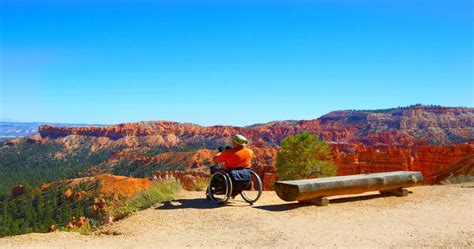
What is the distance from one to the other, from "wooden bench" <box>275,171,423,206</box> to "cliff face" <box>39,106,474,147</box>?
116276 mm

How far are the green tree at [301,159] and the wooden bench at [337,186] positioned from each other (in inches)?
785

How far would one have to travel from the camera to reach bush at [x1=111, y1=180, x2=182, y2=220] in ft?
37.2


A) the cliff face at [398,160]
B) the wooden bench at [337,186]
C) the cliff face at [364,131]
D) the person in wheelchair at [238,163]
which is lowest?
the cliff face at [398,160]

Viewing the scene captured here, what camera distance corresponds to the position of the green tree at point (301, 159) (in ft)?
108

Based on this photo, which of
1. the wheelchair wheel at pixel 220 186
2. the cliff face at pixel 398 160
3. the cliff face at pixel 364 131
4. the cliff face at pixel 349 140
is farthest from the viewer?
the cliff face at pixel 364 131

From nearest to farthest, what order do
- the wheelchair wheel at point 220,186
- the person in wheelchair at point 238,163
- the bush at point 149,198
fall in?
the wheelchair wheel at point 220,186
the person in wheelchair at point 238,163
the bush at point 149,198

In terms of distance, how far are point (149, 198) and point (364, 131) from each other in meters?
159

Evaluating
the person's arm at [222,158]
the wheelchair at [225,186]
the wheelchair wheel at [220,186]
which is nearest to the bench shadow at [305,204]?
the wheelchair at [225,186]

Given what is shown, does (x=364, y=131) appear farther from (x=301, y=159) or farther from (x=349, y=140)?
(x=301, y=159)

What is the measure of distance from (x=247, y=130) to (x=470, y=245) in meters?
172

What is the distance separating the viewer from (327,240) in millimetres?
7902

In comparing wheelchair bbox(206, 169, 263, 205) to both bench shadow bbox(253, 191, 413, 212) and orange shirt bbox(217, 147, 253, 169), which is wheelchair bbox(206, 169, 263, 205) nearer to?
orange shirt bbox(217, 147, 253, 169)

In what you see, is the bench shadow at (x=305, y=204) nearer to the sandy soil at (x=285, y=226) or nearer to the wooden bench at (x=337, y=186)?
the sandy soil at (x=285, y=226)

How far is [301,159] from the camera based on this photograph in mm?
33500
